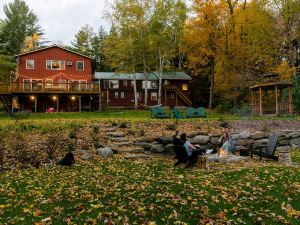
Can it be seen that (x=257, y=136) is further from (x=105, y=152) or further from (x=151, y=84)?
(x=151, y=84)

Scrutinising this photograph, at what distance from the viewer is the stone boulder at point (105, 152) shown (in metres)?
14.6

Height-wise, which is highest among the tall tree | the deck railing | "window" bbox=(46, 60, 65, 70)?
the tall tree

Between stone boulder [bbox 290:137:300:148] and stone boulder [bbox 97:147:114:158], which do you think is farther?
stone boulder [bbox 290:137:300:148]

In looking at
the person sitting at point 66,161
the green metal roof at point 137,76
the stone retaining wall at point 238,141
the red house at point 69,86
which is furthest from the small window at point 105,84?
the person sitting at point 66,161

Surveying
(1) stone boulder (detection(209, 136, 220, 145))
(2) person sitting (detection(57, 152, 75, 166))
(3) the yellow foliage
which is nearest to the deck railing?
(3) the yellow foliage

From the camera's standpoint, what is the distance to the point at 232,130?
2120cm

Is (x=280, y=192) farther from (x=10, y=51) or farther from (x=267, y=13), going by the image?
(x=10, y=51)

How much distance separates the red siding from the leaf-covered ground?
35.4m

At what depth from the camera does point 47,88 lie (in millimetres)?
39031

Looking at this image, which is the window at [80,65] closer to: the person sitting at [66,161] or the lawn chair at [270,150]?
the person sitting at [66,161]

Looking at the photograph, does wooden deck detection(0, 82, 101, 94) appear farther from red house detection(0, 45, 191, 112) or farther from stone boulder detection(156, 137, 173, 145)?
stone boulder detection(156, 137, 173, 145)

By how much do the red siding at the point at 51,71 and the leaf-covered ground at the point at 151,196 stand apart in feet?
116

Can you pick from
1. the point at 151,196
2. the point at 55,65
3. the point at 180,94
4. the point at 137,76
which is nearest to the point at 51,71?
the point at 55,65

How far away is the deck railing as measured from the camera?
36.8 m
